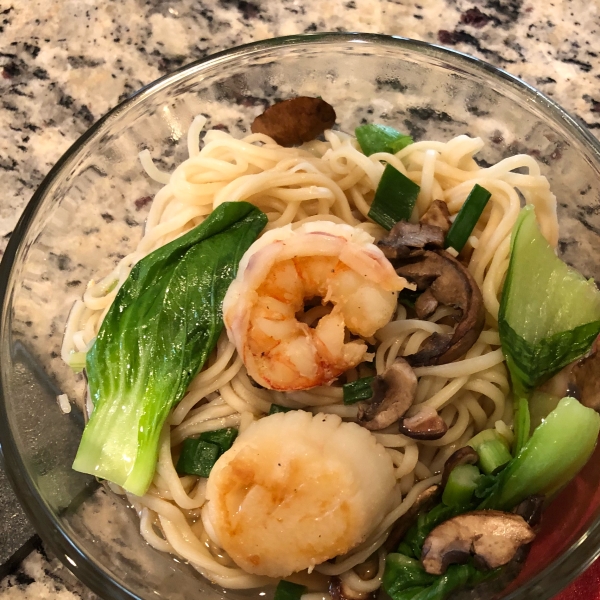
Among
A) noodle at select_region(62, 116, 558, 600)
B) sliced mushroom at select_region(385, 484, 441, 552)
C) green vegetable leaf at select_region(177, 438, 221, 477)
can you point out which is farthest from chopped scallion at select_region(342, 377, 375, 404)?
green vegetable leaf at select_region(177, 438, 221, 477)

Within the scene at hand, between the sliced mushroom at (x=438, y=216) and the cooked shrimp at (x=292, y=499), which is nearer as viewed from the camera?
the cooked shrimp at (x=292, y=499)

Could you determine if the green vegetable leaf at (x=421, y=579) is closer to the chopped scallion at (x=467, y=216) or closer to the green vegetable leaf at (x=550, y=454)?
the green vegetable leaf at (x=550, y=454)

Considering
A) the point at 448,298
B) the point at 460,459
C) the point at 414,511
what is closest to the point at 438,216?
the point at 448,298

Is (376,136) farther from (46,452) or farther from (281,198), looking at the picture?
(46,452)

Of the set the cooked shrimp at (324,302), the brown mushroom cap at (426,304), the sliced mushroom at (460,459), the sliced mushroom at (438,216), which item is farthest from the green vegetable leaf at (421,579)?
the sliced mushroom at (438,216)

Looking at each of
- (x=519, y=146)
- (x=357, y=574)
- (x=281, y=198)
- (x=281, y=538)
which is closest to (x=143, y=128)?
(x=281, y=198)
